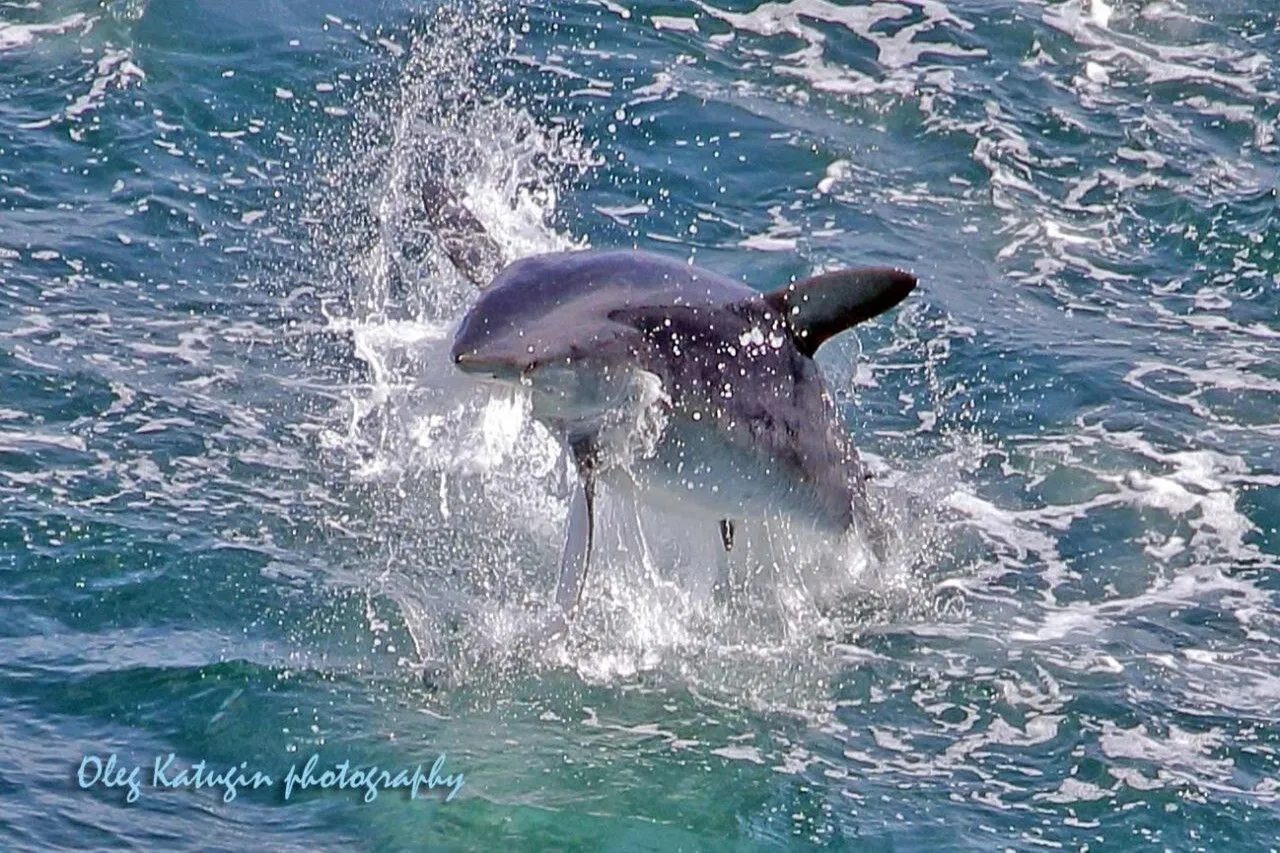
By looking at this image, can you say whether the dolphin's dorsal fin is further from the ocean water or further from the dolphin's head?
the ocean water

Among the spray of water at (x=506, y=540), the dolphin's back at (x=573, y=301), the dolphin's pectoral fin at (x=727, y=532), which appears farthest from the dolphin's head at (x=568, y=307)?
the dolphin's pectoral fin at (x=727, y=532)

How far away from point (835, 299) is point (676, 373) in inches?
36.2

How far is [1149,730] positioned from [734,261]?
6159 mm

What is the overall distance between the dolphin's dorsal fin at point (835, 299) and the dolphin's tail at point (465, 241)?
1.54m

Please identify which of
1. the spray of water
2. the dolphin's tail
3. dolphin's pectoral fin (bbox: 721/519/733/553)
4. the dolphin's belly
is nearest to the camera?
the dolphin's belly

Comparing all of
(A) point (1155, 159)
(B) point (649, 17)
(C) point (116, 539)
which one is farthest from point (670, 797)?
(B) point (649, 17)

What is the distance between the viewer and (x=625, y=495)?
9430mm

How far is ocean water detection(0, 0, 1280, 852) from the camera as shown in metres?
9.25

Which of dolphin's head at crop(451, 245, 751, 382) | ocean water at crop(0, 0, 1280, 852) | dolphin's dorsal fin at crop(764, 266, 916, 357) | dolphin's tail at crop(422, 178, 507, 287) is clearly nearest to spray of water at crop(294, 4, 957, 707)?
ocean water at crop(0, 0, 1280, 852)

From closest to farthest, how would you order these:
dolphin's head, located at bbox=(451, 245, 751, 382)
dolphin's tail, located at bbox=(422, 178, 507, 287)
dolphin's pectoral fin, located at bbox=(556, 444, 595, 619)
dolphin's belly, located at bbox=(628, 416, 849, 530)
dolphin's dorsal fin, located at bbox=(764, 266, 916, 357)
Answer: dolphin's head, located at bbox=(451, 245, 751, 382), dolphin's pectoral fin, located at bbox=(556, 444, 595, 619), dolphin's belly, located at bbox=(628, 416, 849, 530), dolphin's dorsal fin, located at bbox=(764, 266, 916, 357), dolphin's tail, located at bbox=(422, 178, 507, 287)

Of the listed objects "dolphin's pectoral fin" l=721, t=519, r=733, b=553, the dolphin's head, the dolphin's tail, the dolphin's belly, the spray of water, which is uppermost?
the dolphin's head

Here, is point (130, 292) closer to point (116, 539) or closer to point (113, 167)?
point (113, 167)

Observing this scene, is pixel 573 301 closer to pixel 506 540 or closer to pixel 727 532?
pixel 727 532

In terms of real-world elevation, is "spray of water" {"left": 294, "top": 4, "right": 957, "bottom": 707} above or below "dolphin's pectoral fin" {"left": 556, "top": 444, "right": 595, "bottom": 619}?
below
